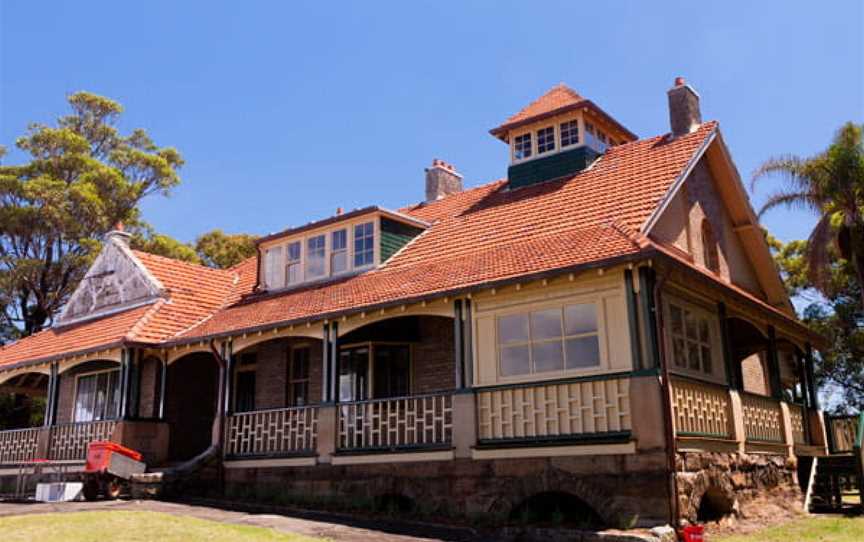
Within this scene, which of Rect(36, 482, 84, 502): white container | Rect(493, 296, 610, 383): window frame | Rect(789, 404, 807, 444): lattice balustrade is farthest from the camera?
Rect(789, 404, 807, 444): lattice balustrade

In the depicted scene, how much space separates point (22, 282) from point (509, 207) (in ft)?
83.8

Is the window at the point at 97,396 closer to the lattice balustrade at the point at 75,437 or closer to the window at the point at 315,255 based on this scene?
the lattice balustrade at the point at 75,437

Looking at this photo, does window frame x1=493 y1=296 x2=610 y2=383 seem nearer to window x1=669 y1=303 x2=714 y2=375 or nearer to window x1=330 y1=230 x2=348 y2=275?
window x1=669 y1=303 x2=714 y2=375

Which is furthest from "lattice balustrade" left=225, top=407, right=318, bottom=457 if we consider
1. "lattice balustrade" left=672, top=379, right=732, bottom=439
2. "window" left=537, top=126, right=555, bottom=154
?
"window" left=537, top=126, right=555, bottom=154

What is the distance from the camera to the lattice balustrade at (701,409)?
42.6 ft

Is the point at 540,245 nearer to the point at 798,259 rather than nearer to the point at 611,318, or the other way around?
the point at 611,318

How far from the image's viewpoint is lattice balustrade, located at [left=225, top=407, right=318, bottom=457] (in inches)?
674

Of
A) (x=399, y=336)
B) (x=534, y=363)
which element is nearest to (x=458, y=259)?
(x=399, y=336)

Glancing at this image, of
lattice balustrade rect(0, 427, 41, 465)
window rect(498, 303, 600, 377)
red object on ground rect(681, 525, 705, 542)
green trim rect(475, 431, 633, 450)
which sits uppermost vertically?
window rect(498, 303, 600, 377)

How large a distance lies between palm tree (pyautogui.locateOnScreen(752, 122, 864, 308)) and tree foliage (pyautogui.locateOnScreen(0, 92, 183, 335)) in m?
27.9

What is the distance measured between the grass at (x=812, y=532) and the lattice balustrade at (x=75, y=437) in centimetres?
1429

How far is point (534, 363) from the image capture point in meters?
14.3

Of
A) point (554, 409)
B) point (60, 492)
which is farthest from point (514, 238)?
point (60, 492)

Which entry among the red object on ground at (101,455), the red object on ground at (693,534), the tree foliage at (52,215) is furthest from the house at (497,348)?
the tree foliage at (52,215)
